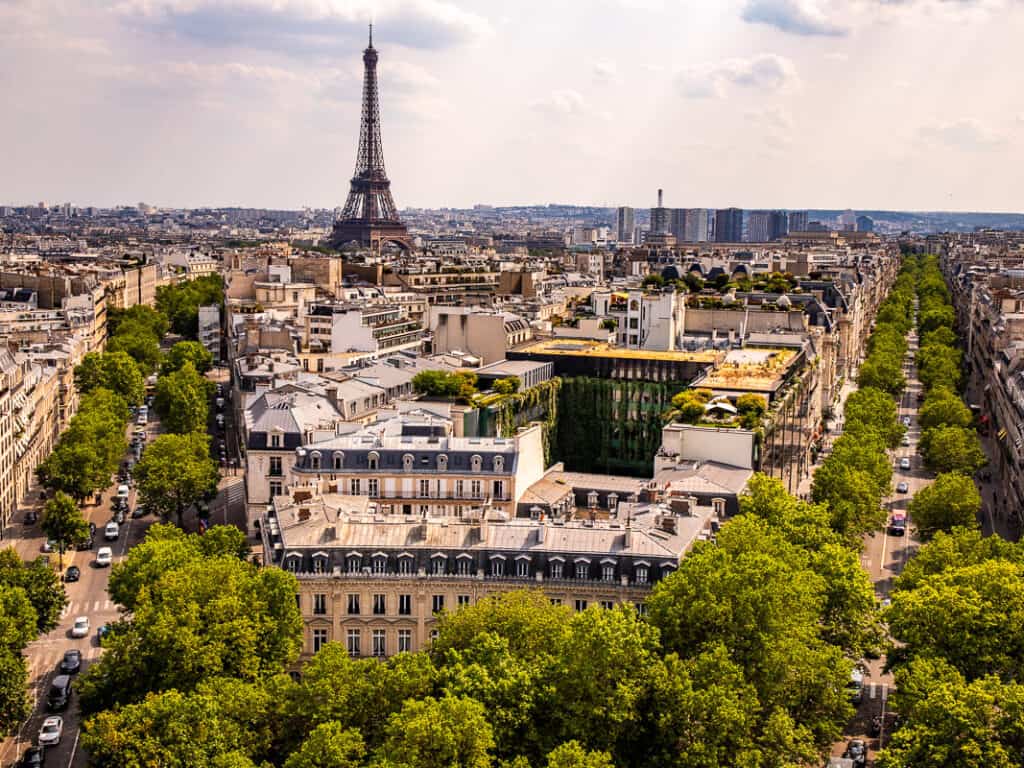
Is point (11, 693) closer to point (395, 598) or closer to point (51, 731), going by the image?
point (51, 731)

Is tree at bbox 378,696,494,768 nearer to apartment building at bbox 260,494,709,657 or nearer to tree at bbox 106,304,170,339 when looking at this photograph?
apartment building at bbox 260,494,709,657

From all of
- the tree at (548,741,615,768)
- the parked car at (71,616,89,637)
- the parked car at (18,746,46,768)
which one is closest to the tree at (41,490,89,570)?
the parked car at (71,616,89,637)

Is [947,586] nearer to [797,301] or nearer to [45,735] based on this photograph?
[45,735]

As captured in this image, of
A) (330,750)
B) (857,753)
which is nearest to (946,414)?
(857,753)

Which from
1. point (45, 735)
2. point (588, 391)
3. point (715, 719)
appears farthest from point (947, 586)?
point (588, 391)

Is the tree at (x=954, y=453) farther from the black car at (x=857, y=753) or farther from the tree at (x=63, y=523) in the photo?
the tree at (x=63, y=523)
